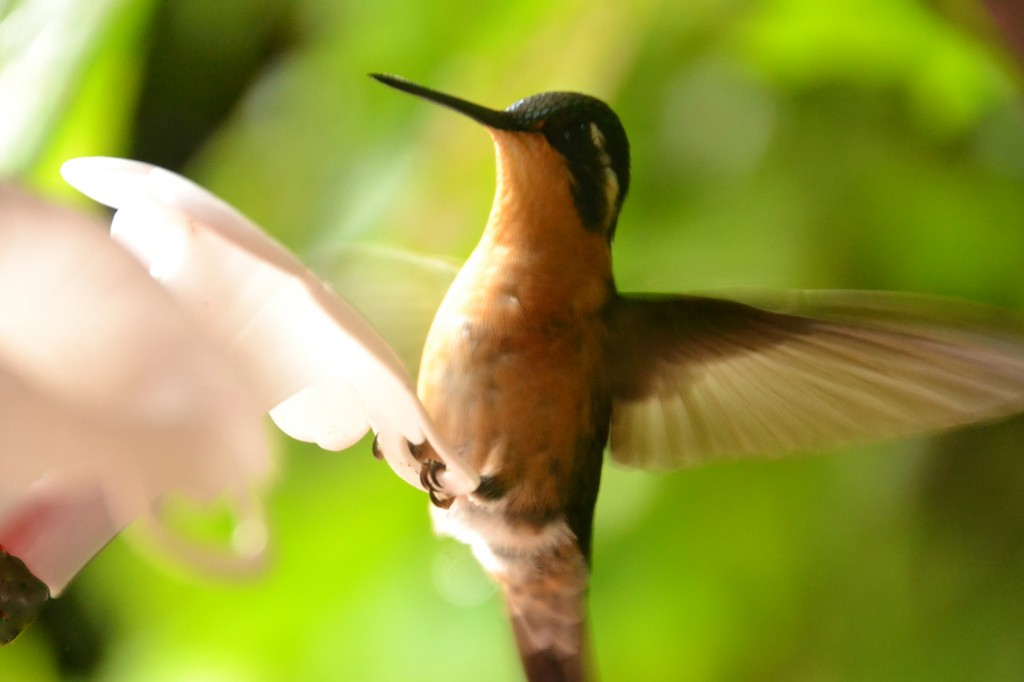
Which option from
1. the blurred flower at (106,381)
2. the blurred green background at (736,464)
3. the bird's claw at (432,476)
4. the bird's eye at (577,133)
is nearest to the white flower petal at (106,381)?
the blurred flower at (106,381)

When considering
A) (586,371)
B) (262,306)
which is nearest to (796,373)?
(586,371)

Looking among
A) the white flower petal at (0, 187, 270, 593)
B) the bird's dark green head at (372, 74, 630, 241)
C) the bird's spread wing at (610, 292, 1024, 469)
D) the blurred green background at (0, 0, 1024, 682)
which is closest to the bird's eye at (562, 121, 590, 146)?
the bird's dark green head at (372, 74, 630, 241)

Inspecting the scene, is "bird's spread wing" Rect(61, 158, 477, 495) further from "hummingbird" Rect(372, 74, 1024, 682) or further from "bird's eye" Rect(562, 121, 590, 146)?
"bird's eye" Rect(562, 121, 590, 146)

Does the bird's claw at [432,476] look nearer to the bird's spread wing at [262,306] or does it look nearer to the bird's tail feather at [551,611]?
the bird's spread wing at [262,306]

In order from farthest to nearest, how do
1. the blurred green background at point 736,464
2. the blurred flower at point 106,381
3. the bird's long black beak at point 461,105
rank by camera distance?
the blurred green background at point 736,464 → the bird's long black beak at point 461,105 → the blurred flower at point 106,381

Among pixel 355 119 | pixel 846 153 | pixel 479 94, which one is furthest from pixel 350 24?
pixel 846 153

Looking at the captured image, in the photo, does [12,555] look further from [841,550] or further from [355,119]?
[841,550]
